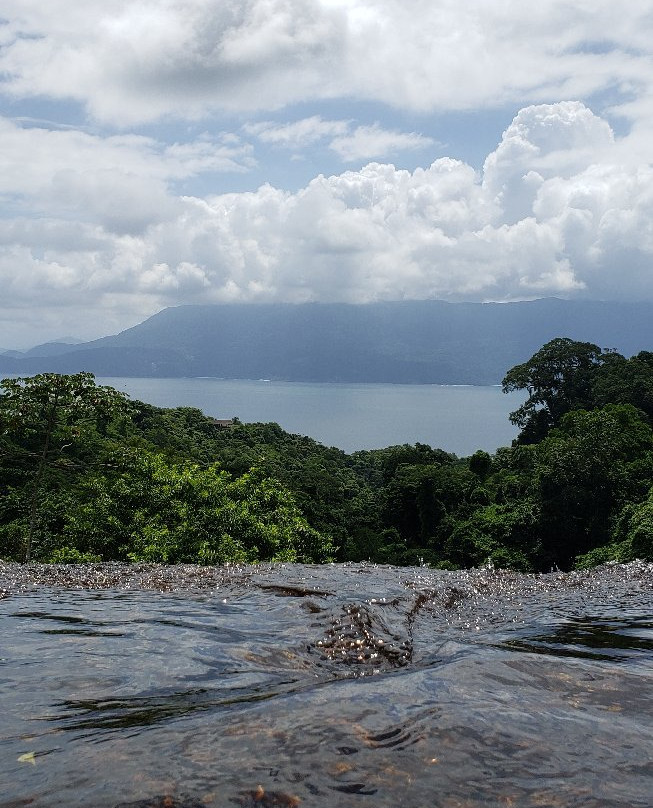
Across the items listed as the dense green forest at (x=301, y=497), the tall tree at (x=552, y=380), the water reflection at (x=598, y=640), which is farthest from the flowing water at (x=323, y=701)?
the tall tree at (x=552, y=380)

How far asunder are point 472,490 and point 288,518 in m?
28.2

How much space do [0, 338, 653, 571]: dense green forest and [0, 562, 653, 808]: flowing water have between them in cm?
1241

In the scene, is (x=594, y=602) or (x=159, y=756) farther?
(x=594, y=602)

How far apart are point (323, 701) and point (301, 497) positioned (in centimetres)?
4380

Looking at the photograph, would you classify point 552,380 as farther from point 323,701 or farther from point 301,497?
point 323,701

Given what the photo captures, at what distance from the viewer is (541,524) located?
36.2 metres

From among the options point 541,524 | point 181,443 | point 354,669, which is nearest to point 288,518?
point 541,524

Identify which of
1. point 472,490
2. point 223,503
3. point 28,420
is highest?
point 28,420

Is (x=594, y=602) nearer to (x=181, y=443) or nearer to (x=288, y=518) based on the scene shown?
(x=288, y=518)

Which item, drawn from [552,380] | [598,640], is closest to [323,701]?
[598,640]

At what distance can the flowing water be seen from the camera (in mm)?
4242

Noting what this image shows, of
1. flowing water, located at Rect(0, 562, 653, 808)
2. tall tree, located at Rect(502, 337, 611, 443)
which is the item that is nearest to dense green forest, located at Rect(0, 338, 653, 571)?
tall tree, located at Rect(502, 337, 611, 443)

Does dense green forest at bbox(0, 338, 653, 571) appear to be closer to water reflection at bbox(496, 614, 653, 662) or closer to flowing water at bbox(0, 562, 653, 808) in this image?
water reflection at bbox(496, 614, 653, 662)

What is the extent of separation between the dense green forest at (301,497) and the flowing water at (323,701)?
1241 centimetres
